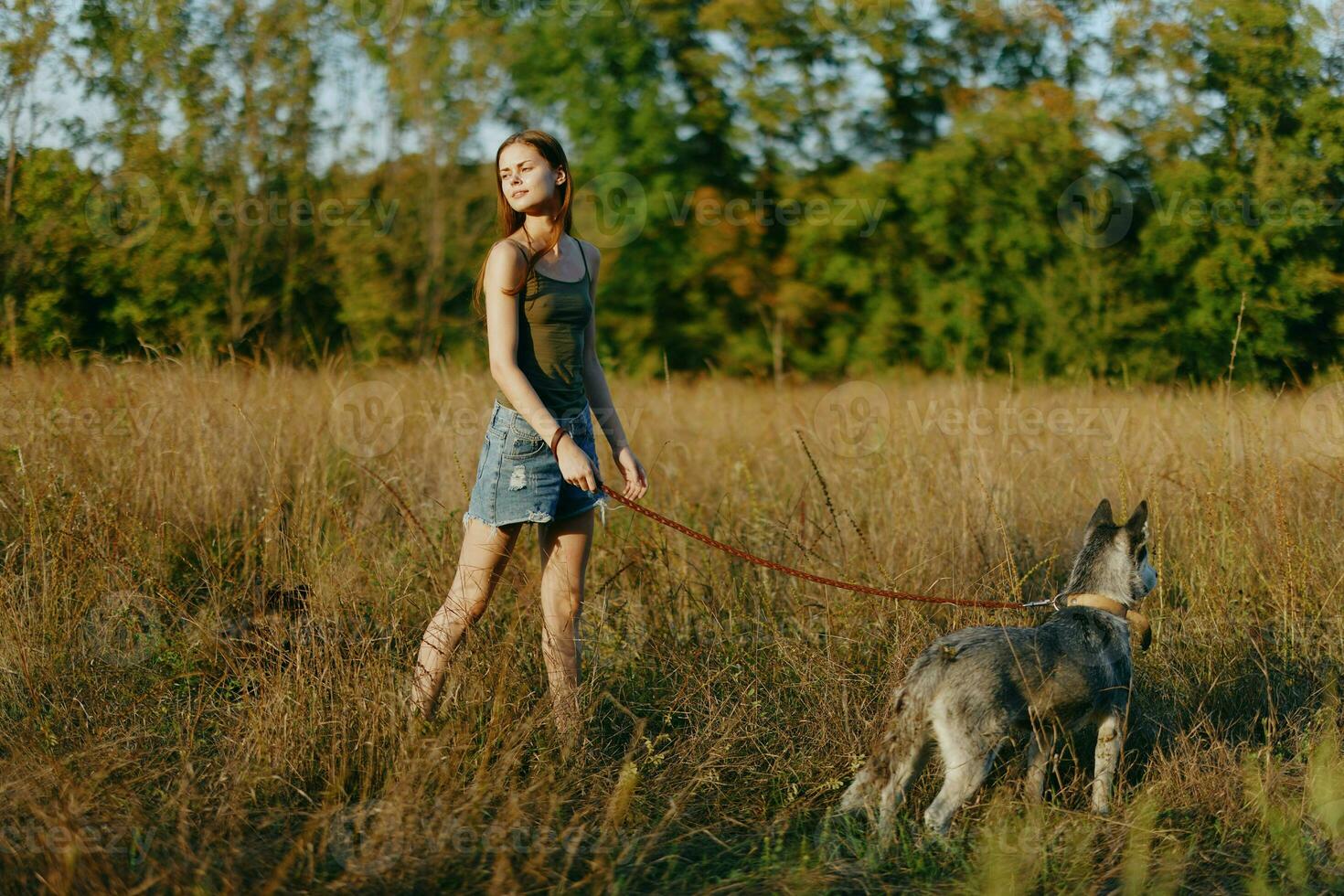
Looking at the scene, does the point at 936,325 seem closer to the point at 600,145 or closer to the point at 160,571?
the point at 600,145

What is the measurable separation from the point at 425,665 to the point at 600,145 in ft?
44.9

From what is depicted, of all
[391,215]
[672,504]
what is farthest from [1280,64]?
[391,215]

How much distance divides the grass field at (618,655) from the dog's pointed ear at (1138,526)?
717 millimetres

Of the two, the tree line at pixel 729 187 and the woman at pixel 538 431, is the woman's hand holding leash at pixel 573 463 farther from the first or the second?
the tree line at pixel 729 187

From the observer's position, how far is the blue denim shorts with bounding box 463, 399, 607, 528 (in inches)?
122

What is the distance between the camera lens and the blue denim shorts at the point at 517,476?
3.10m

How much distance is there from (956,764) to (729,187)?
14340 mm

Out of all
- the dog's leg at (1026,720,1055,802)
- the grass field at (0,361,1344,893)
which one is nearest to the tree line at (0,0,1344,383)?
the grass field at (0,361,1344,893)

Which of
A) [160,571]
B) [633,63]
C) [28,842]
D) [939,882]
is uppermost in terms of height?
[633,63]

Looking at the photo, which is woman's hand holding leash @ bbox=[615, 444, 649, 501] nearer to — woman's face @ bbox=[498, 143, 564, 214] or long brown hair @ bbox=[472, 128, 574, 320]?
long brown hair @ bbox=[472, 128, 574, 320]

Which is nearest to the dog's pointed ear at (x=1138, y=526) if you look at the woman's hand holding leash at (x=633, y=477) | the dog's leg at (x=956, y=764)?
the dog's leg at (x=956, y=764)

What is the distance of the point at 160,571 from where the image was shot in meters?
4.34

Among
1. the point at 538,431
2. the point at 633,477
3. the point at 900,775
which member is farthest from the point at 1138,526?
the point at 538,431

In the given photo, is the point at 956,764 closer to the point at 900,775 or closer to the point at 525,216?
the point at 900,775
